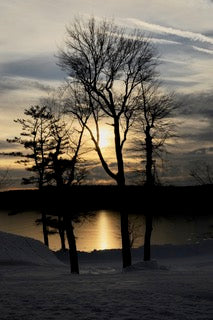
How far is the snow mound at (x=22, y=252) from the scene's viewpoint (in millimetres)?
24438

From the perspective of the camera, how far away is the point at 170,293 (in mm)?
7789

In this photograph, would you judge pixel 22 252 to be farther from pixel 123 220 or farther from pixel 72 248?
pixel 123 220

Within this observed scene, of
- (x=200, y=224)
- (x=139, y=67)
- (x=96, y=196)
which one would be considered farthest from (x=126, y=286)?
(x=96, y=196)

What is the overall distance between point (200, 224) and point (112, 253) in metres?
60.6

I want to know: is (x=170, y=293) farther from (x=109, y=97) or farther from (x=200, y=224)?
(x=200, y=224)

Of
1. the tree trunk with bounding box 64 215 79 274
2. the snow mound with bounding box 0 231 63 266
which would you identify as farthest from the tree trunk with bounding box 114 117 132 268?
the snow mound with bounding box 0 231 63 266

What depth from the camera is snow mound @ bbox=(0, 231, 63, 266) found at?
2444cm

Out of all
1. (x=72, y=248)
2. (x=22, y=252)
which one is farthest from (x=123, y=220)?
(x=22, y=252)

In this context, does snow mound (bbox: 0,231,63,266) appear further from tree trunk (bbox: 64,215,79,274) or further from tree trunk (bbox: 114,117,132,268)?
tree trunk (bbox: 114,117,132,268)

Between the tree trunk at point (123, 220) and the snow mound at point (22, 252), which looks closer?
the tree trunk at point (123, 220)

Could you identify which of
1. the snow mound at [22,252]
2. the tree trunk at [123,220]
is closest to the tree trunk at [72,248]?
the snow mound at [22,252]

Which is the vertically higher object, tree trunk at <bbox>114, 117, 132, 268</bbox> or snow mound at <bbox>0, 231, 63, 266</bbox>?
tree trunk at <bbox>114, 117, 132, 268</bbox>

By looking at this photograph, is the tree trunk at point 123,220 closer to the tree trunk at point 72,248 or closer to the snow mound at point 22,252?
the tree trunk at point 72,248

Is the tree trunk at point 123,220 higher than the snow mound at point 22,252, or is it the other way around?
the tree trunk at point 123,220
